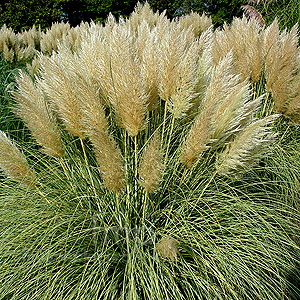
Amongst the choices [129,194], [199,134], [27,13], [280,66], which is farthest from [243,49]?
[27,13]

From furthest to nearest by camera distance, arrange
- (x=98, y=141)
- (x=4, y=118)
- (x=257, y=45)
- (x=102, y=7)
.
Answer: (x=102, y=7) → (x=4, y=118) → (x=257, y=45) → (x=98, y=141)

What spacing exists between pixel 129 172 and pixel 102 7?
1142 centimetres

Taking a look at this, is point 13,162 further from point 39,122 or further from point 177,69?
point 177,69

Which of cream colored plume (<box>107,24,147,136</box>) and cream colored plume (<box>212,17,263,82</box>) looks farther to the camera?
cream colored plume (<box>212,17,263,82</box>)

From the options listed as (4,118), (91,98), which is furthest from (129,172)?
→ (4,118)

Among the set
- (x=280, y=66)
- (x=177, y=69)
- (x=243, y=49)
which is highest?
(x=243, y=49)

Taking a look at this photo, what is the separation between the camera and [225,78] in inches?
76.0

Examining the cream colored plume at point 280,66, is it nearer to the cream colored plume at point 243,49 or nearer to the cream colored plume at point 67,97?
the cream colored plume at point 243,49

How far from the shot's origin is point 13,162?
5.57ft

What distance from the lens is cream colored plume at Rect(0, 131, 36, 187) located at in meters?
1.65

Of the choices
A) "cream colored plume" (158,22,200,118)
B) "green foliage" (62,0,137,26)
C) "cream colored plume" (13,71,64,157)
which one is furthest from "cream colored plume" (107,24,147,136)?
"green foliage" (62,0,137,26)

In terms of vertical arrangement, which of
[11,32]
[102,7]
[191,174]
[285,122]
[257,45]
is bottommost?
[191,174]

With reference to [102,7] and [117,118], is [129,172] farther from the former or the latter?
[102,7]

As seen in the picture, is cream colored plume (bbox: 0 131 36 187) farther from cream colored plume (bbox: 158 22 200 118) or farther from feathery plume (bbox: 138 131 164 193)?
cream colored plume (bbox: 158 22 200 118)
